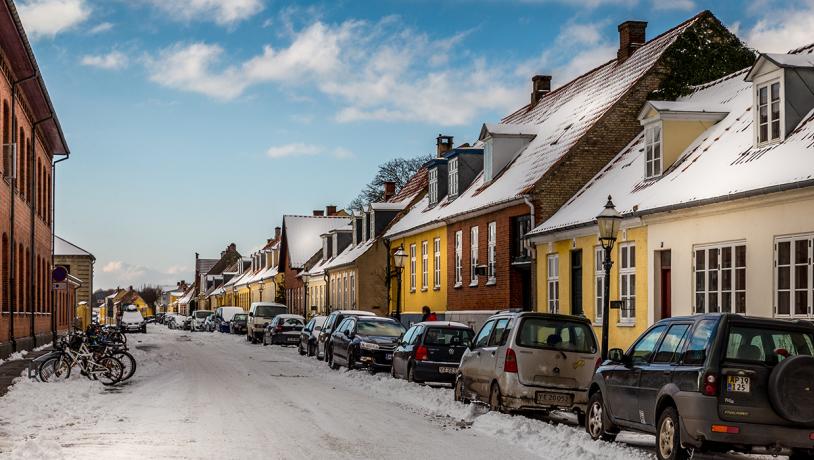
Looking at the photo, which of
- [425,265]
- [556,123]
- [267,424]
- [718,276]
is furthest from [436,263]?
[267,424]

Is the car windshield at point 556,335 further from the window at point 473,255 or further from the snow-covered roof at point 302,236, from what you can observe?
the snow-covered roof at point 302,236

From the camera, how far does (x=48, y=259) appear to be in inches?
1641

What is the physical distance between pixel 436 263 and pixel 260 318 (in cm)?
1591

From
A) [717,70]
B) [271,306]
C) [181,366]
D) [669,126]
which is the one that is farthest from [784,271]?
[271,306]

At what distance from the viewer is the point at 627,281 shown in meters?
23.7

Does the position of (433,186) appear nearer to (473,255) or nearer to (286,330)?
(473,255)

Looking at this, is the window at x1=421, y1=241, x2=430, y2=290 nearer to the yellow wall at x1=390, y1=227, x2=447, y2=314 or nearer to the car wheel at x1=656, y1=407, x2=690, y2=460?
the yellow wall at x1=390, y1=227, x2=447, y2=314

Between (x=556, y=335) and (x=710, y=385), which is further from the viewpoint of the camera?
(x=556, y=335)

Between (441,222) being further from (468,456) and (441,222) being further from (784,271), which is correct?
(468,456)

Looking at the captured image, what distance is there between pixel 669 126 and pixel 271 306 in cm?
3329

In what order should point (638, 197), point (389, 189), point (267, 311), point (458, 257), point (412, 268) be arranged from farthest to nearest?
point (389, 189) → point (267, 311) → point (412, 268) → point (458, 257) → point (638, 197)

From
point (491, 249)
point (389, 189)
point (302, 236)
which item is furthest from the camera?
point (302, 236)

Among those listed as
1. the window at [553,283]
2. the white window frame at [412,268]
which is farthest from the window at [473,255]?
the white window frame at [412,268]

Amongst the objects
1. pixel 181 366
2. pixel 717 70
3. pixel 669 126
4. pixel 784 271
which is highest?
pixel 717 70
